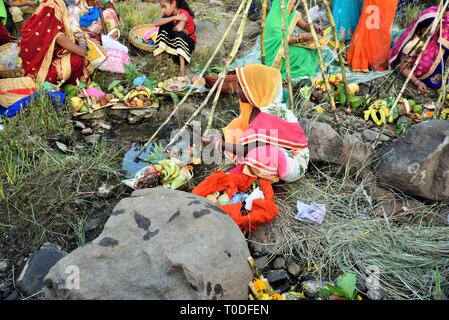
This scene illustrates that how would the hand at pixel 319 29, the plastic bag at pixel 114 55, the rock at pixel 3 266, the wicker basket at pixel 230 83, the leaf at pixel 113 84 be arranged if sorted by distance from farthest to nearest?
the plastic bag at pixel 114 55 < the hand at pixel 319 29 < the leaf at pixel 113 84 < the wicker basket at pixel 230 83 < the rock at pixel 3 266

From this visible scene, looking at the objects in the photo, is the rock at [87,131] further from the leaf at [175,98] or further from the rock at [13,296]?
the rock at [13,296]

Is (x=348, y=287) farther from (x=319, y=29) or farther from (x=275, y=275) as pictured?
(x=319, y=29)

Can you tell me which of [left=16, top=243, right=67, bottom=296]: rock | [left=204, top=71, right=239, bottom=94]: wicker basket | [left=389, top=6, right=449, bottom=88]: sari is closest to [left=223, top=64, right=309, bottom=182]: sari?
[left=204, top=71, right=239, bottom=94]: wicker basket

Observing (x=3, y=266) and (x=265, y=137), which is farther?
(x=265, y=137)

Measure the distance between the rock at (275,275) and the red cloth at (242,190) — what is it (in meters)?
0.38

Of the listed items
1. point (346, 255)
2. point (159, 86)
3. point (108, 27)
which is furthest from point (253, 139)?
point (108, 27)

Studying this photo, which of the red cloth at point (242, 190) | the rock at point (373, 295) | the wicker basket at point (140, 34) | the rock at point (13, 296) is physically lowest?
the rock at point (13, 296)

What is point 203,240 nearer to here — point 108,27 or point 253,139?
point 253,139

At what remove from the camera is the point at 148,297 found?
2.27m

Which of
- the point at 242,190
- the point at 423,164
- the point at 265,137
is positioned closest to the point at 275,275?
the point at 242,190

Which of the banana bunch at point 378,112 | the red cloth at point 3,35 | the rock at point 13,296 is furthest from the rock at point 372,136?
the red cloth at point 3,35

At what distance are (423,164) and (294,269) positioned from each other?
1297mm

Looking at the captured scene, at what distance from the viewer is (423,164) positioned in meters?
3.30

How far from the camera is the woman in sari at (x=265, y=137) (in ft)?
10.6
